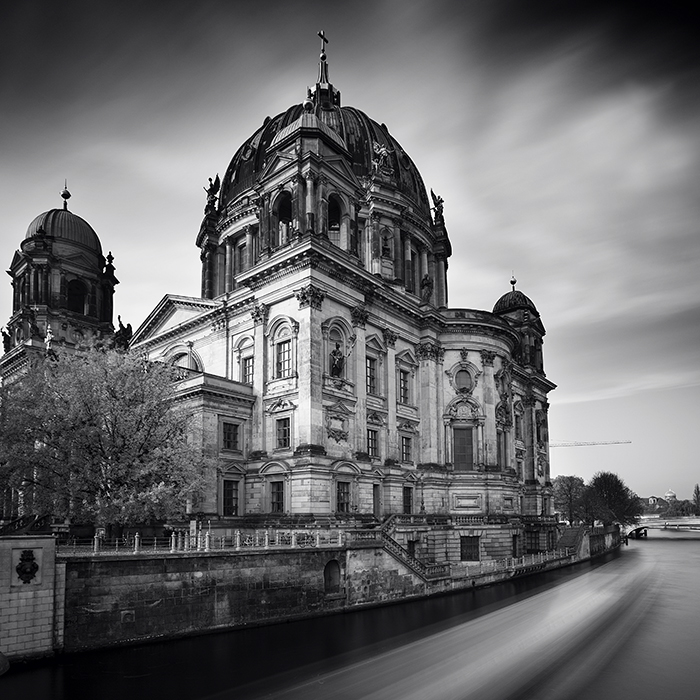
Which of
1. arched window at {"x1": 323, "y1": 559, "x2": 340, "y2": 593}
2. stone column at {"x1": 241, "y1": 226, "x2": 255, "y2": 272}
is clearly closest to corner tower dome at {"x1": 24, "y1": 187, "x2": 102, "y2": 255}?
stone column at {"x1": 241, "y1": 226, "x2": 255, "y2": 272}

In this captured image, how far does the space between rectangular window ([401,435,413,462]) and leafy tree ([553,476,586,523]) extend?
78227 mm

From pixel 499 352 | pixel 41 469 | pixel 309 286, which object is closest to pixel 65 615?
pixel 41 469

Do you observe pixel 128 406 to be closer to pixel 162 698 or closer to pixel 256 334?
pixel 256 334

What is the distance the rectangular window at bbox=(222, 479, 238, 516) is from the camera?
136 feet

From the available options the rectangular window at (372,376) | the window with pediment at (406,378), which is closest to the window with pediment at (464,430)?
the window with pediment at (406,378)

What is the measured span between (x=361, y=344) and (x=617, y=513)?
304ft

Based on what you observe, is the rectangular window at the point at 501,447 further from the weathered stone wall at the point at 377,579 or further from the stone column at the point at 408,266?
the weathered stone wall at the point at 377,579

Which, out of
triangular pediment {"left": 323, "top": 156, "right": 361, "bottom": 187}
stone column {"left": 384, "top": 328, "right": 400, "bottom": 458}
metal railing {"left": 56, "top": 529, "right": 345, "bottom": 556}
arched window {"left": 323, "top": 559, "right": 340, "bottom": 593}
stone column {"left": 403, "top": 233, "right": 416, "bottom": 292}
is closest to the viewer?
metal railing {"left": 56, "top": 529, "right": 345, "bottom": 556}

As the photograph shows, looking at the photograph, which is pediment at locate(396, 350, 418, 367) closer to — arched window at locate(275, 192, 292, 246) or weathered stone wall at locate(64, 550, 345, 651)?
arched window at locate(275, 192, 292, 246)

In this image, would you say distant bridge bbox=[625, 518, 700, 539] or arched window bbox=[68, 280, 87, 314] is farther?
distant bridge bbox=[625, 518, 700, 539]

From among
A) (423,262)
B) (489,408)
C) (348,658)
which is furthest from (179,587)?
(423,262)

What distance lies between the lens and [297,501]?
38500 mm

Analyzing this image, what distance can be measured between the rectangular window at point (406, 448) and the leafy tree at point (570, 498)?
257 ft

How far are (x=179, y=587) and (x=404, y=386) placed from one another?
90.2ft
